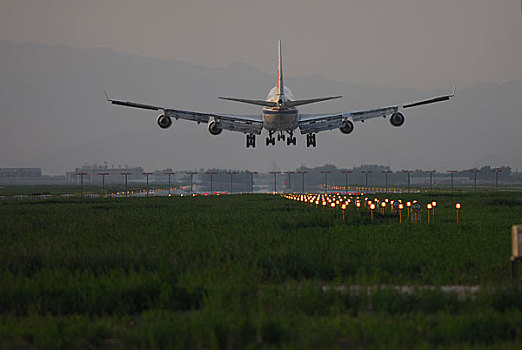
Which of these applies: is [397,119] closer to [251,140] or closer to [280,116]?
[280,116]

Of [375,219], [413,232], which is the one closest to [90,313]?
[413,232]

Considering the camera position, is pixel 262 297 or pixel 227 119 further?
pixel 227 119

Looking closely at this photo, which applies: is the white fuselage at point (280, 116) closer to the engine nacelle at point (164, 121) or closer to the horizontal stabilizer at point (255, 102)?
the horizontal stabilizer at point (255, 102)

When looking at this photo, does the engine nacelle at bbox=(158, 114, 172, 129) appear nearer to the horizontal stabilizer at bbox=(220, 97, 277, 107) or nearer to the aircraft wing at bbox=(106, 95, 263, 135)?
the aircraft wing at bbox=(106, 95, 263, 135)

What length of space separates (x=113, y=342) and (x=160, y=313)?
1.59 metres

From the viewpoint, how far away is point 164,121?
56719 millimetres

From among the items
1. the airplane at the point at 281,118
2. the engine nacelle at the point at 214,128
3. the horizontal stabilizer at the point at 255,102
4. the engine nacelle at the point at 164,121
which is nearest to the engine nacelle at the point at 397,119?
the airplane at the point at 281,118

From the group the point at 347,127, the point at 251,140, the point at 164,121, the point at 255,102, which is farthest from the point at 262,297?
the point at 251,140

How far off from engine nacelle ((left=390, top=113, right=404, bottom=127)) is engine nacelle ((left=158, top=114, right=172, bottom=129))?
22685 millimetres

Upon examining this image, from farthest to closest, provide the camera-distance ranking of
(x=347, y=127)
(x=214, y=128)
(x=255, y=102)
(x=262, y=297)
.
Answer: (x=214, y=128) → (x=347, y=127) → (x=255, y=102) → (x=262, y=297)

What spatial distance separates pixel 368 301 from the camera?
15.1 meters

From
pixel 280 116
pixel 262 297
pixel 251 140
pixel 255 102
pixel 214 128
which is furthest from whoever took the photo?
pixel 251 140

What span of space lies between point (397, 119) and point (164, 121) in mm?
23659

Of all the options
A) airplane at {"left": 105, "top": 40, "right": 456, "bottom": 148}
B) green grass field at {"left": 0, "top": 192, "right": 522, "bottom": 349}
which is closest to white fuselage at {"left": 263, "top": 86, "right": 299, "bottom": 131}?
airplane at {"left": 105, "top": 40, "right": 456, "bottom": 148}
